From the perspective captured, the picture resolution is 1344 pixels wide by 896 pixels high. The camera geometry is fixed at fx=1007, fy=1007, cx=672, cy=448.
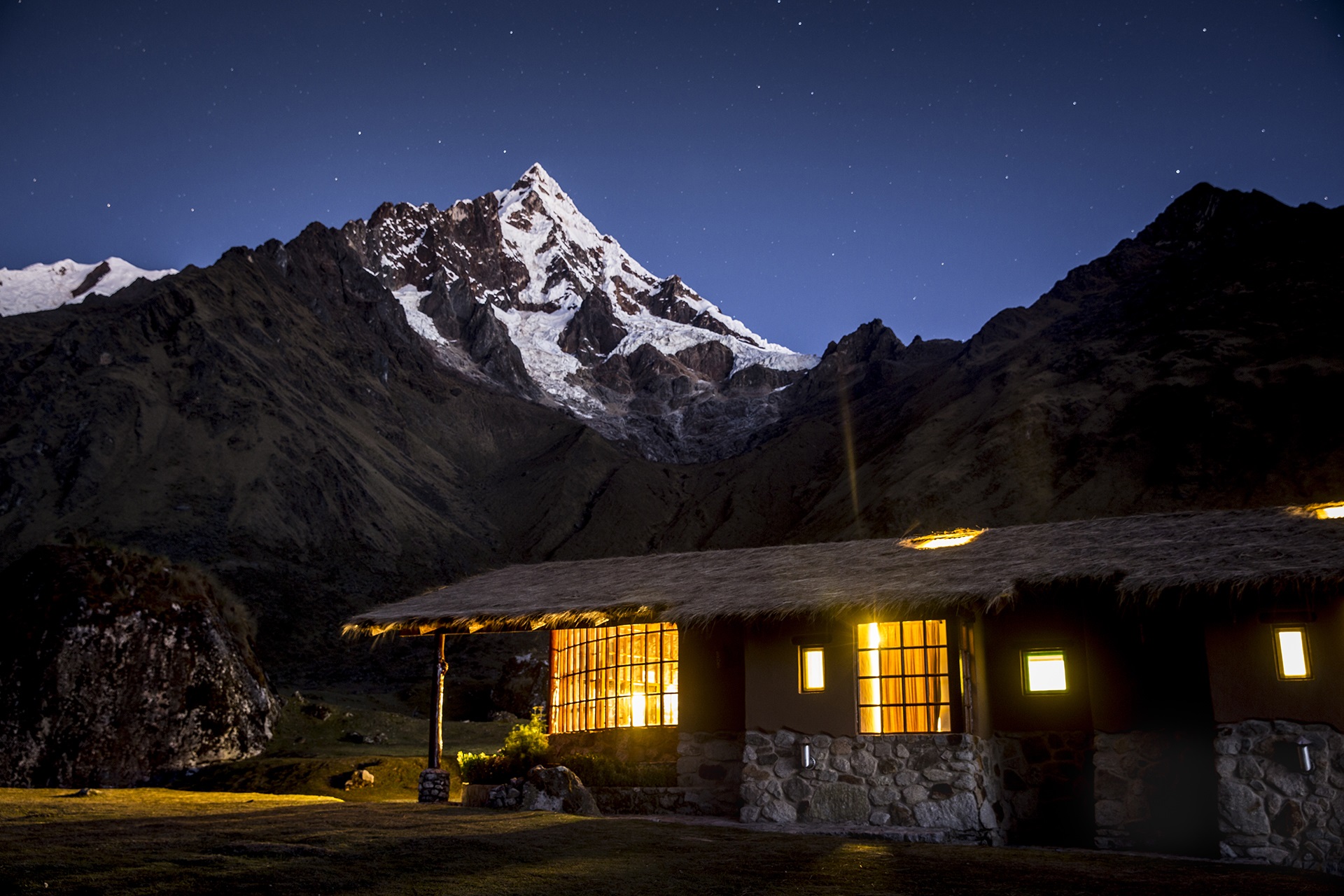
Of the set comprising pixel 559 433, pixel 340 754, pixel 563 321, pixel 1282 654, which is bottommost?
pixel 340 754

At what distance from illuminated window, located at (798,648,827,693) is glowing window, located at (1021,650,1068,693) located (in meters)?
2.66

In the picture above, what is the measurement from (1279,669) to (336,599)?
147ft

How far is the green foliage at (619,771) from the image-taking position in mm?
14430

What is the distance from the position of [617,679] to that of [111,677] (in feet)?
31.4

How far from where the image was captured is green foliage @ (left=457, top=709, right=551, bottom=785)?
14.7 meters

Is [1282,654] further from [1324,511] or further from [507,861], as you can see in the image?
[507,861]

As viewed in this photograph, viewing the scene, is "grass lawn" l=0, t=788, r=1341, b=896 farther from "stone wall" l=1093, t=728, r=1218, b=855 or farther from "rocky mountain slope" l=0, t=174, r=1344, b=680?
"rocky mountain slope" l=0, t=174, r=1344, b=680

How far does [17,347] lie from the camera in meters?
59.9

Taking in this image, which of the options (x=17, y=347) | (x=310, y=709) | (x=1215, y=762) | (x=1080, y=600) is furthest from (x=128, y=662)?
(x=17, y=347)

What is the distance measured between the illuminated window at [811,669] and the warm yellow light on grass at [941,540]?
282 centimetres

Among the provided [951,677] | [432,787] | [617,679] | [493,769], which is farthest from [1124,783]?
[432,787]

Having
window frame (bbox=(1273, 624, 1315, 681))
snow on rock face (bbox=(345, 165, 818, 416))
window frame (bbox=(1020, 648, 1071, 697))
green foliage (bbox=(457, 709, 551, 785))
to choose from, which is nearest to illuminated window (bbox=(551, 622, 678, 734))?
green foliage (bbox=(457, 709, 551, 785))

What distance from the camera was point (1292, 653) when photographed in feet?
34.9

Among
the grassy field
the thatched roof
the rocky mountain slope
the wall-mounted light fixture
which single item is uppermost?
the rocky mountain slope
